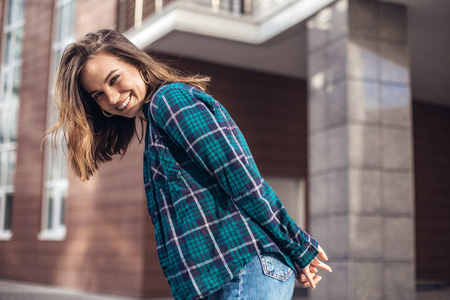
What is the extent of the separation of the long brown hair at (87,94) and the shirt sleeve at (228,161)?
18 cm

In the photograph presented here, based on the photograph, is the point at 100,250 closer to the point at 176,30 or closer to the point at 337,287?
the point at 176,30

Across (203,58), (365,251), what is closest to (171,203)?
(365,251)

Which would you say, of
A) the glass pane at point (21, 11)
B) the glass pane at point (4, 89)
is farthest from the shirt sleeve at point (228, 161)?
the glass pane at point (21, 11)

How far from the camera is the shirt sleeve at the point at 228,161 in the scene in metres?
1.44

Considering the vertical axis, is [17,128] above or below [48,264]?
above

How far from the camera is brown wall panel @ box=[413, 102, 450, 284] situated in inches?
509

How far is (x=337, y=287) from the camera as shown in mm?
6582

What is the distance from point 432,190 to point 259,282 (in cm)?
1269

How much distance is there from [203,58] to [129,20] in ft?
4.81

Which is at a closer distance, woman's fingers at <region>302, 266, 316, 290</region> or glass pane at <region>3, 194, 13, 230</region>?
woman's fingers at <region>302, 266, 316, 290</region>

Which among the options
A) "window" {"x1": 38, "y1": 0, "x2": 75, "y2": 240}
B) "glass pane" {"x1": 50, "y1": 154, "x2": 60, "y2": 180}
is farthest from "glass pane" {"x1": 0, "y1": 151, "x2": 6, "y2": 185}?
"glass pane" {"x1": 50, "y1": 154, "x2": 60, "y2": 180}

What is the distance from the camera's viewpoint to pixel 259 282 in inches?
56.2

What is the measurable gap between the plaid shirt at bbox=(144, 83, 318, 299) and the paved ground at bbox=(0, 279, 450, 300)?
29.2ft

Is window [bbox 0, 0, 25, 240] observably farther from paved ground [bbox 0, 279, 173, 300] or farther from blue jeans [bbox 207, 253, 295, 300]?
blue jeans [bbox 207, 253, 295, 300]
